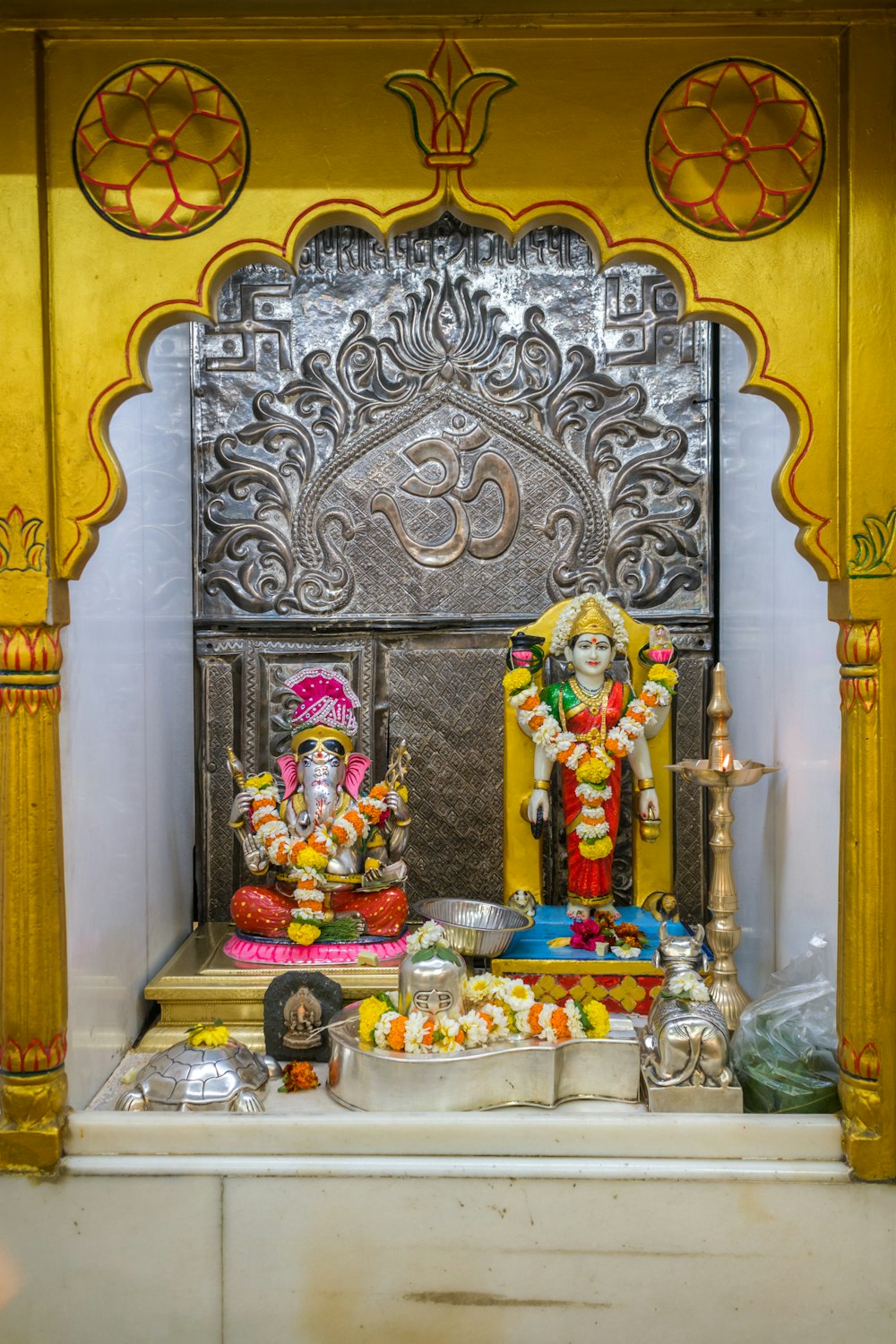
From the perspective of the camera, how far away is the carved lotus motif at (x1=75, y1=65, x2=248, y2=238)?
315 centimetres

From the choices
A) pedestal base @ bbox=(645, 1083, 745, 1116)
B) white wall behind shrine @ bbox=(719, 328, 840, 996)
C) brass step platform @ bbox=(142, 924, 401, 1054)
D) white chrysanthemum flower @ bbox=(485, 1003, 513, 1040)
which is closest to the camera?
pedestal base @ bbox=(645, 1083, 745, 1116)

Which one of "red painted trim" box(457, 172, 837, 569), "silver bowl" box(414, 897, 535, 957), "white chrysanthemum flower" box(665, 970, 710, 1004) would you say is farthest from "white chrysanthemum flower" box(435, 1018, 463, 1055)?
"red painted trim" box(457, 172, 837, 569)

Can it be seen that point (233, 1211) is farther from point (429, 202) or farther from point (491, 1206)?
point (429, 202)

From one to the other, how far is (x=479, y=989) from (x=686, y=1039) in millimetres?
697

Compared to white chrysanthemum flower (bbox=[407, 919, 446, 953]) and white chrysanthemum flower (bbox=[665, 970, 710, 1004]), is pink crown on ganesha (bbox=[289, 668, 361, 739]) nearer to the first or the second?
white chrysanthemum flower (bbox=[407, 919, 446, 953])

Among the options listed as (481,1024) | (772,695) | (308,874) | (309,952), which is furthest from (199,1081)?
(772,695)

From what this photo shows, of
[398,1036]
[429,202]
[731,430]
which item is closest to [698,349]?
[731,430]

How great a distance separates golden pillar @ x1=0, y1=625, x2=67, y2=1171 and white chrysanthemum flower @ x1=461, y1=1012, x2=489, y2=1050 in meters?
1.17

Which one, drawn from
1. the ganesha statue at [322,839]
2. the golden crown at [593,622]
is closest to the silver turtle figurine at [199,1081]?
the ganesha statue at [322,839]

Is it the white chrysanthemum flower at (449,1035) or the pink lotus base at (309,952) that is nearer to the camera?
the white chrysanthemum flower at (449,1035)

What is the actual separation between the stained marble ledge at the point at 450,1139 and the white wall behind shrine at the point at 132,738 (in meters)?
0.39

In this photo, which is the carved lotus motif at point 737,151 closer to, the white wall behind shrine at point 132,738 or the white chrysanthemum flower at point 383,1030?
the white wall behind shrine at point 132,738

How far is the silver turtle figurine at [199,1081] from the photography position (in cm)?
352

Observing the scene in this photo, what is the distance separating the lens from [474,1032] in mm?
3586
